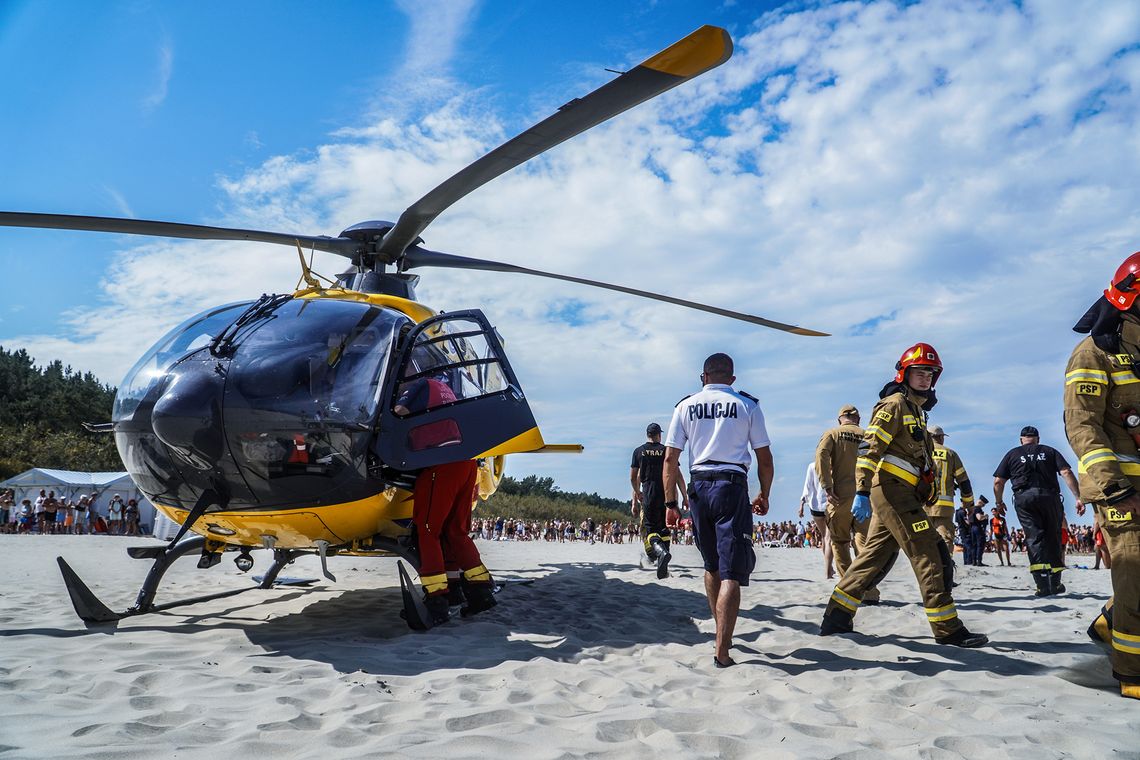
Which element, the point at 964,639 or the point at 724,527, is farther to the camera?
the point at 964,639

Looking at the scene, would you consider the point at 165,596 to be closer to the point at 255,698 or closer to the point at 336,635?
the point at 336,635

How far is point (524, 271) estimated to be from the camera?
7230 millimetres

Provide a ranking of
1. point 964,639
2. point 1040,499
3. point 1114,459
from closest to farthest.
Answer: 1. point 1114,459
2. point 964,639
3. point 1040,499

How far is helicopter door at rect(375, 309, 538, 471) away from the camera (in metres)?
4.75

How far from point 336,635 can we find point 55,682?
6.12 ft

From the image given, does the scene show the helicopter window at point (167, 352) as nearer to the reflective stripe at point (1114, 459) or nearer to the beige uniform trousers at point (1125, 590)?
the reflective stripe at point (1114, 459)

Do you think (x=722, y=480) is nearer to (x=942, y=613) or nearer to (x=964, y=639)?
(x=942, y=613)

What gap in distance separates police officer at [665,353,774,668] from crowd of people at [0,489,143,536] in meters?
26.3

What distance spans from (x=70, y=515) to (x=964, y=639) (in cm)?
2842

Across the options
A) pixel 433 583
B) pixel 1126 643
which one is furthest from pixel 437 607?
pixel 1126 643

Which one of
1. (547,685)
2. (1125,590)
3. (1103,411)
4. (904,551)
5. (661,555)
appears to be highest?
(1103,411)

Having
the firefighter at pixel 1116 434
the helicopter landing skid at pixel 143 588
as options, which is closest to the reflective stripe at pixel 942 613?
the firefighter at pixel 1116 434

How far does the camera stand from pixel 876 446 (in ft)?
16.8

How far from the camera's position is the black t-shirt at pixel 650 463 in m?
9.81
